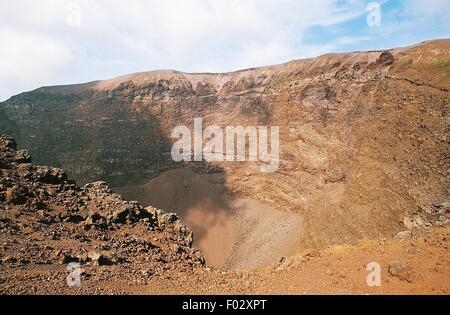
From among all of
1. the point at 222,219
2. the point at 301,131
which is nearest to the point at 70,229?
the point at 222,219

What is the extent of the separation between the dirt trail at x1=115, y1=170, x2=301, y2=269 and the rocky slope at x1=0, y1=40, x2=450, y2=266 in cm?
36

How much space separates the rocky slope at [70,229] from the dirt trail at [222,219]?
15.6 m

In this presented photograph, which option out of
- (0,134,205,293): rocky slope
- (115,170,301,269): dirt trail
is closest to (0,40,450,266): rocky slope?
(115,170,301,269): dirt trail

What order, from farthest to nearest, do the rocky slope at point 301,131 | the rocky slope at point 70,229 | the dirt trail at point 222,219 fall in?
the dirt trail at point 222,219 → the rocky slope at point 301,131 → the rocky slope at point 70,229

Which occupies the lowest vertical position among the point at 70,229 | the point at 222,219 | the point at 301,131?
the point at 222,219

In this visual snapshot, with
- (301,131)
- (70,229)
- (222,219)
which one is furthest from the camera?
(222,219)

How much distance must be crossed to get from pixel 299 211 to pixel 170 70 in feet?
90.6

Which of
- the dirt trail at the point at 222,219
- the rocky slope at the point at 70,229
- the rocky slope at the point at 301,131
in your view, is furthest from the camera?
the dirt trail at the point at 222,219

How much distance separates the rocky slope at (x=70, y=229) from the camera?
10.6 meters

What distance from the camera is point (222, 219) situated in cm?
3881

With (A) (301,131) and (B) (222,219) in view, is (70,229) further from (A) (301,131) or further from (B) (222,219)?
(A) (301,131)

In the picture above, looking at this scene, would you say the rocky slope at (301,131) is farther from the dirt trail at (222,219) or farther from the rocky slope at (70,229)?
the rocky slope at (70,229)

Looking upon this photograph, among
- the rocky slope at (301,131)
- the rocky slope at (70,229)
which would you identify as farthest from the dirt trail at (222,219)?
the rocky slope at (70,229)

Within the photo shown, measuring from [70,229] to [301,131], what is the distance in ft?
90.4
